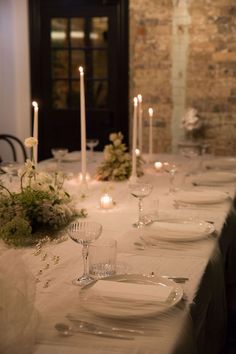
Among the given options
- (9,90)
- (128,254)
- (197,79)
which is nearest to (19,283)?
A: (128,254)

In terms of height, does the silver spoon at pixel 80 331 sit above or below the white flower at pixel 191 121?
below

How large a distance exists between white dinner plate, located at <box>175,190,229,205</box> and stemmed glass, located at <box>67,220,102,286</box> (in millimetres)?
1052

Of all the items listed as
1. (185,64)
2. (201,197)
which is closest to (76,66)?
(185,64)

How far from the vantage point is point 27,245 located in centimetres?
199

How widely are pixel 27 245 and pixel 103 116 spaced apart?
13.4 ft

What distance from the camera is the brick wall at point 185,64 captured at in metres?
5.59

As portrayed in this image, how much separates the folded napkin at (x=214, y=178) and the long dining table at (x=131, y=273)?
0.26 metres

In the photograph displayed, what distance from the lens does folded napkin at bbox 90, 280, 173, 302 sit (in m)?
1.45

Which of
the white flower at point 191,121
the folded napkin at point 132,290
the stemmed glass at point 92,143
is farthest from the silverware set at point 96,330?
the white flower at point 191,121

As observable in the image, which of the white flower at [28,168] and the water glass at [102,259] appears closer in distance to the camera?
the water glass at [102,259]

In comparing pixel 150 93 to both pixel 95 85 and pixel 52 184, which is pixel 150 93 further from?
pixel 52 184

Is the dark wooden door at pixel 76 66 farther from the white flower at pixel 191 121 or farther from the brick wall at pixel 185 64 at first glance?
the white flower at pixel 191 121

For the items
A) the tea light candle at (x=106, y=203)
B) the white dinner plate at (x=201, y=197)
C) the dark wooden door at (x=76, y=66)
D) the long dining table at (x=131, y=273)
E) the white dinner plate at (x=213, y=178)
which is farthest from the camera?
the dark wooden door at (x=76, y=66)

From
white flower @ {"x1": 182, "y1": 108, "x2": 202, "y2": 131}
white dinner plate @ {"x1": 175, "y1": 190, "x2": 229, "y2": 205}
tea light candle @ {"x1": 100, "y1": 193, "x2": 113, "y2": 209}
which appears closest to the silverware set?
tea light candle @ {"x1": 100, "y1": 193, "x2": 113, "y2": 209}
